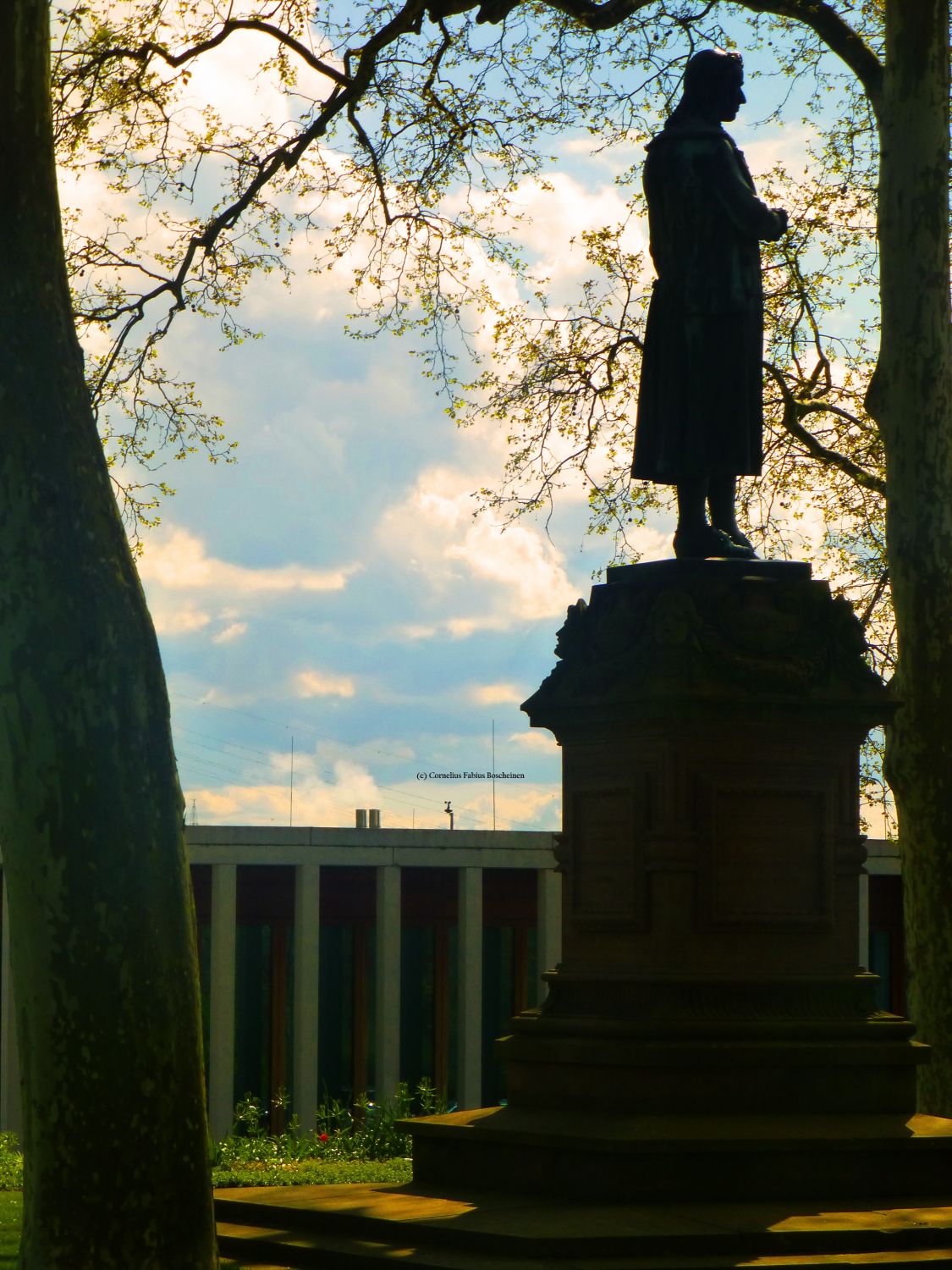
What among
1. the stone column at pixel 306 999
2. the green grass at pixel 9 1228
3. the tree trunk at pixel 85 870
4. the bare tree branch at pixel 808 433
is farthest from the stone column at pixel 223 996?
the tree trunk at pixel 85 870

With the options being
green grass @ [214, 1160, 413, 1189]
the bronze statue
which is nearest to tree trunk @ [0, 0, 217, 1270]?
the bronze statue

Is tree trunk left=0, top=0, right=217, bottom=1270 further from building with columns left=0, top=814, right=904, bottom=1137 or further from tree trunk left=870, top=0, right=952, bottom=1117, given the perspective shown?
building with columns left=0, top=814, right=904, bottom=1137

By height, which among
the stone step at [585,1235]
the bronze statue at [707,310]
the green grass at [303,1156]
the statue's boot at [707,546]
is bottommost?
the green grass at [303,1156]

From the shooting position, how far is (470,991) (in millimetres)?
28312

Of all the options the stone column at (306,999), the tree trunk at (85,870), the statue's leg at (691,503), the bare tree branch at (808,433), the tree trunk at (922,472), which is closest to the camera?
the tree trunk at (85,870)

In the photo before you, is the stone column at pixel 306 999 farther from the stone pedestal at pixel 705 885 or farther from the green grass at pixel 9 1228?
the stone pedestal at pixel 705 885

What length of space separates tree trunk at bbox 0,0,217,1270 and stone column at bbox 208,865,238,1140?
20.3 m

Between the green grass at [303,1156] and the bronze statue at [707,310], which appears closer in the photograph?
the bronze statue at [707,310]

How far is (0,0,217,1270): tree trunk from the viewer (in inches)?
274

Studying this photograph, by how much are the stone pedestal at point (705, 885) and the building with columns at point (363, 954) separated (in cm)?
1802

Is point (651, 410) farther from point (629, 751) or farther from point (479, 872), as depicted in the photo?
point (479, 872)

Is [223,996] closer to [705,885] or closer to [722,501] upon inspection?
[722,501]

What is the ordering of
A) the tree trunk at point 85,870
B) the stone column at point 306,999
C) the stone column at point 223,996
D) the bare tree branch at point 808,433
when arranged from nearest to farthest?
the tree trunk at point 85,870, the bare tree branch at point 808,433, the stone column at point 223,996, the stone column at point 306,999

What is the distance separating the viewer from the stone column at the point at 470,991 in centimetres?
2830
